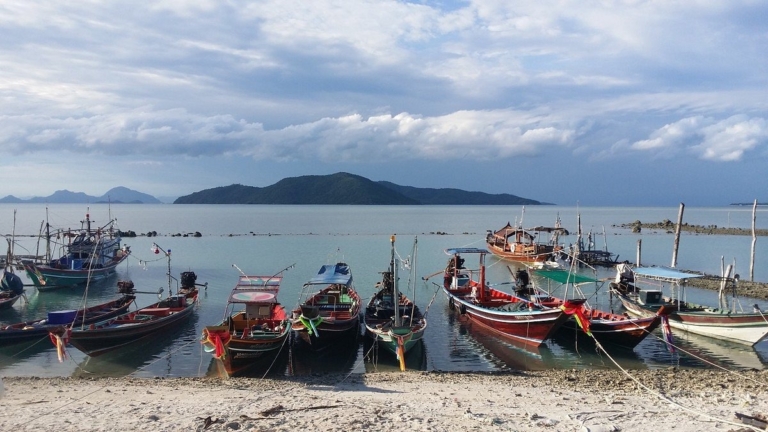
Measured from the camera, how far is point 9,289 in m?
31.3

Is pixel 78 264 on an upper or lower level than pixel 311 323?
upper

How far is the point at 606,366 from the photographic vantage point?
68.3ft

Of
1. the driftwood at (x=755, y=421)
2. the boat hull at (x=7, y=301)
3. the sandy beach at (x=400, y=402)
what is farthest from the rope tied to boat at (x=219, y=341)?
the boat hull at (x=7, y=301)

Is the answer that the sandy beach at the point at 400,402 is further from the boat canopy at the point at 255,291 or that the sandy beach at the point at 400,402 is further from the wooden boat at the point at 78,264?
the wooden boat at the point at 78,264

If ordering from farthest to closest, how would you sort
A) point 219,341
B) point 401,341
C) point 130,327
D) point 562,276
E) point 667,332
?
point 562,276
point 130,327
point 667,332
point 401,341
point 219,341

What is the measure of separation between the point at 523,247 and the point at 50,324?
44332mm

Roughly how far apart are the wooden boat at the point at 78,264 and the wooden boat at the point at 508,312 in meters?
22.8

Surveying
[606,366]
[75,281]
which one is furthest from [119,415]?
[75,281]

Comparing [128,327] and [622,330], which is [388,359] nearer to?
[622,330]

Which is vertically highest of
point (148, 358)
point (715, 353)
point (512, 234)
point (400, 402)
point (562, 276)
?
point (512, 234)

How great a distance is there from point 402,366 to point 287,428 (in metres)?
8.23

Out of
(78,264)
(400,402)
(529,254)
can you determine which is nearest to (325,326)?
(400,402)

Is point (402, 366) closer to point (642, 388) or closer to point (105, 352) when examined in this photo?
point (642, 388)

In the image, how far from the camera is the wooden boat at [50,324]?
2200 centimetres
